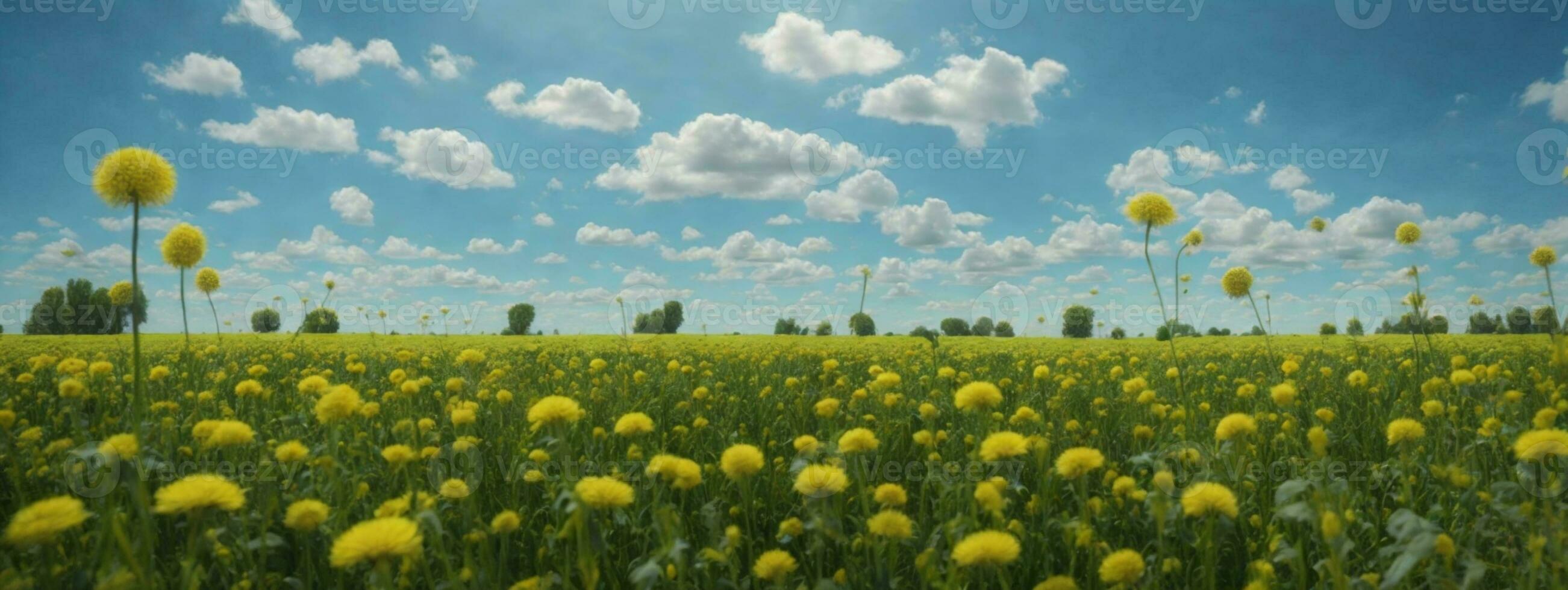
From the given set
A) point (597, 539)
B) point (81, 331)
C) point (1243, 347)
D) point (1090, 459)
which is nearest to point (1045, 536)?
point (1090, 459)

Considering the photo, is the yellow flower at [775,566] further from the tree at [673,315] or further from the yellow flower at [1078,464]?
the tree at [673,315]

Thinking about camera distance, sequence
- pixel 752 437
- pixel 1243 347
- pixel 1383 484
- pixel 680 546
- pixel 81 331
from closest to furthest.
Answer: pixel 680 546 → pixel 1383 484 → pixel 752 437 → pixel 1243 347 → pixel 81 331

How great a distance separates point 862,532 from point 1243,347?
600 inches

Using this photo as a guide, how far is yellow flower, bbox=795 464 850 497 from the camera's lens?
224 cm

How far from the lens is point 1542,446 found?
2395 millimetres

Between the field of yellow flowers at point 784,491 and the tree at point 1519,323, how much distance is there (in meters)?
15.7

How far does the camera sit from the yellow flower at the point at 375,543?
171cm

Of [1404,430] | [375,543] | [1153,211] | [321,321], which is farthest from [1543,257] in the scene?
[321,321]

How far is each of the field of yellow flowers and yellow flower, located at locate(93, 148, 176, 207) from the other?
98 cm

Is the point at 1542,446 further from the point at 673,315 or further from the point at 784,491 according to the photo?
the point at 673,315

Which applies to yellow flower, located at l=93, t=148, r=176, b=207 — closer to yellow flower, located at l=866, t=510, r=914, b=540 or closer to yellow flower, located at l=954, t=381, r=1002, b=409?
yellow flower, located at l=866, t=510, r=914, b=540

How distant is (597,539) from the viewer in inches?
80.8

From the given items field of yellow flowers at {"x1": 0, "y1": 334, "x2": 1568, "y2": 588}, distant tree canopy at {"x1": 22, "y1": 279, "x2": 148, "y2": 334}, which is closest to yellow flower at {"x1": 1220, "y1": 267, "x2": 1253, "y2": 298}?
field of yellow flowers at {"x1": 0, "y1": 334, "x2": 1568, "y2": 588}

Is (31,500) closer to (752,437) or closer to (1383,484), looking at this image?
(752,437)
